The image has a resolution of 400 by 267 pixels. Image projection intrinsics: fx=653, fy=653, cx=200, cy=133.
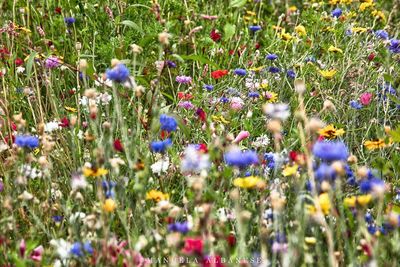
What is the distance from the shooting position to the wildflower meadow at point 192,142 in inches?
57.0

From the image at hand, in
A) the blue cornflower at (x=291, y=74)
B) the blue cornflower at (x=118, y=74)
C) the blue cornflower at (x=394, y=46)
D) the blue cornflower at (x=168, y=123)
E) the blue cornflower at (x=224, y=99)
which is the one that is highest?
the blue cornflower at (x=118, y=74)

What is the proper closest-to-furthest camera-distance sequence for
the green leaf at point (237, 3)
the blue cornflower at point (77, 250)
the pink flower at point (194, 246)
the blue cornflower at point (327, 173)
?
the pink flower at point (194, 246)
the blue cornflower at point (327, 173)
the blue cornflower at point (77, 250)
the green leaf at point (237, 3)

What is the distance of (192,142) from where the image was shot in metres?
2.31

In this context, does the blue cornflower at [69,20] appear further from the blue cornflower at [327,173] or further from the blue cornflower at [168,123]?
the blue cornflower at [327,173]

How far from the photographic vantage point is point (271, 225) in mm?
1587

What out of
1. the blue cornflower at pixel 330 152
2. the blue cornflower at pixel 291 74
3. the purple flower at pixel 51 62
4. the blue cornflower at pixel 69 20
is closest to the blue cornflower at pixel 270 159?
the blue cornflower at pixel 330 152

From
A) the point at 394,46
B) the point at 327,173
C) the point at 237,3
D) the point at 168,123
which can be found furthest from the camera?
the point at 237,3

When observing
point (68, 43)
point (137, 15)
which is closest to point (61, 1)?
point (68, 43)

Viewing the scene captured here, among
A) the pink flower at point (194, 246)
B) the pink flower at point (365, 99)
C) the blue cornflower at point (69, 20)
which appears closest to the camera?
the pink flower at point (194, 246)

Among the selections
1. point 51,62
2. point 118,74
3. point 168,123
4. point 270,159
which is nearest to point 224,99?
point 270,159

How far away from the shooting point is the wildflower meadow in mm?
1447

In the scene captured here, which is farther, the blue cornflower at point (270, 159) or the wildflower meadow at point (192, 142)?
the blue cornflower at point (270, 159)

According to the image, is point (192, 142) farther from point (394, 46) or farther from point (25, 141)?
point (394, 46)

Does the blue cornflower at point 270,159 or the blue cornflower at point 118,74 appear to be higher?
the blue cornflower at point 118,74
